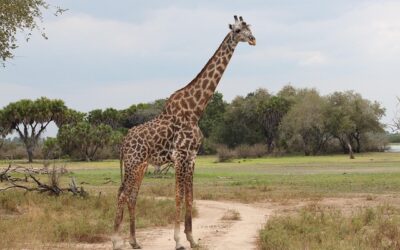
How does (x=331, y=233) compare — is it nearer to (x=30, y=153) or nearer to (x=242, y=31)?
(x=242, y=31)

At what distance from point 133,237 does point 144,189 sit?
14687 mm

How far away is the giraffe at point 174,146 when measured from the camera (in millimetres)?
12094

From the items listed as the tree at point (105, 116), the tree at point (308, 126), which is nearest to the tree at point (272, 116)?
the tree at point (308, 126)

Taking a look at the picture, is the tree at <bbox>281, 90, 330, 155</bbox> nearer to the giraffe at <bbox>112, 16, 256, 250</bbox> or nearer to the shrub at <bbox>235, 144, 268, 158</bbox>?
the shrub at <bbox>235, 144, 268, 158</bbox>

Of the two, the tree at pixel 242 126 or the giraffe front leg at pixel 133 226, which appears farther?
the tree at pixel 242 126

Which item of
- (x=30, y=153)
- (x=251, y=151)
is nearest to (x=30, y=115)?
(x=30, y=153)

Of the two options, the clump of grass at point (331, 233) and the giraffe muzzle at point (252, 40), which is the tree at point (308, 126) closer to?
the clump of grass at point (331, 233)

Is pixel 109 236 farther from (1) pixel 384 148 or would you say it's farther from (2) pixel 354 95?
(1) pixel 384 148

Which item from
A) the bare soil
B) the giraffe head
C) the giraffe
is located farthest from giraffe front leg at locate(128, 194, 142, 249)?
the giraffe head

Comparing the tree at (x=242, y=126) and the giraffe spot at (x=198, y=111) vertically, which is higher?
the tree at (x=242, y=126)

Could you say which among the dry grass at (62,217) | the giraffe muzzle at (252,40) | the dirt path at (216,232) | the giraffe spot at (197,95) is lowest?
the dirt path at (216,232)

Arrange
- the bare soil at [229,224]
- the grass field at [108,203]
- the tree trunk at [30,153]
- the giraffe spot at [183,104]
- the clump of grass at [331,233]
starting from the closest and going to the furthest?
the clump of grass at [331,233] → the giraffe spot at [183,104] → the bare soil at [229,224] → the grass field at [108,203] → the tree trunk at [30,153]

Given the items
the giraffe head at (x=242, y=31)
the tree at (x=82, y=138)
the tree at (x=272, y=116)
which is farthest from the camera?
the tree at (x=272, y=116)

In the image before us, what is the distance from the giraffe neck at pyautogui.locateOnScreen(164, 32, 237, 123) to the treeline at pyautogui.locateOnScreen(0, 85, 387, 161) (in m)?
55.5
